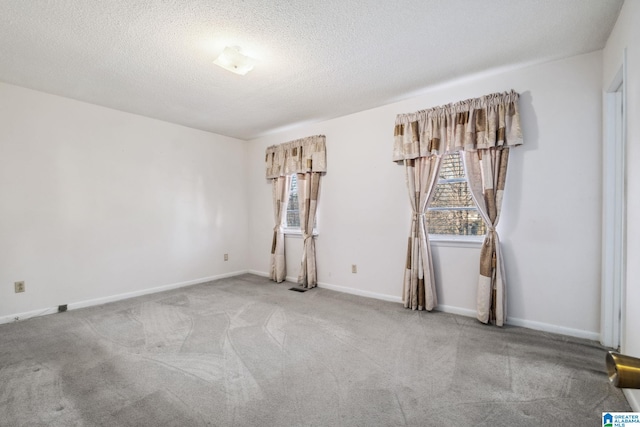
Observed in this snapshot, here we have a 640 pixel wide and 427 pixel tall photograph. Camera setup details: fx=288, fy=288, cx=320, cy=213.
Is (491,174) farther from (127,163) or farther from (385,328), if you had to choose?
(127,163)

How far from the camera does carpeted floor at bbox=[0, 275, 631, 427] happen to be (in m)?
1.59

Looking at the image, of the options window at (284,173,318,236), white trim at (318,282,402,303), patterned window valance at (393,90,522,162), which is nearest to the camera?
patterned window valance at (393,90,522,162)

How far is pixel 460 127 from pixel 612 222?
144 centimetres

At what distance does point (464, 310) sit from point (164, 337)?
2934mm

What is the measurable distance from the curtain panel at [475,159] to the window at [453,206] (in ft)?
0.51

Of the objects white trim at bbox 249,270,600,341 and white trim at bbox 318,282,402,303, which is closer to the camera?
white trim at bbox 249,270,600,341

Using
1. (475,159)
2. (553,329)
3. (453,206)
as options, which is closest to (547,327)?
(553,329)

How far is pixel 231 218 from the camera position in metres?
5.03

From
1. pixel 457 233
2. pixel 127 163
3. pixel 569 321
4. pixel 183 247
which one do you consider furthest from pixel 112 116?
pixel 569 321

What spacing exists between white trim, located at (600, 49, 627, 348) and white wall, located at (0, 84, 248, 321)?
15.4ft

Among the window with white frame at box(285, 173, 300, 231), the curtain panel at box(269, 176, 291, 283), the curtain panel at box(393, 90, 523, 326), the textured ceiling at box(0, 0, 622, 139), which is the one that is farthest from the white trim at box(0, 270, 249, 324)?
the curtain panel at box(393, 90, 523, 326)

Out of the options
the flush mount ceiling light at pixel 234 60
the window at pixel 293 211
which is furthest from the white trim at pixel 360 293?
the flush mount ceiling light at pixel 234 60

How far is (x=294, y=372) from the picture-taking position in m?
2.01

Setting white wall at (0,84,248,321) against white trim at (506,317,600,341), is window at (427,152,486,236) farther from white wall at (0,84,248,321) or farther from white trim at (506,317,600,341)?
white wall at (0,84,248,321)
